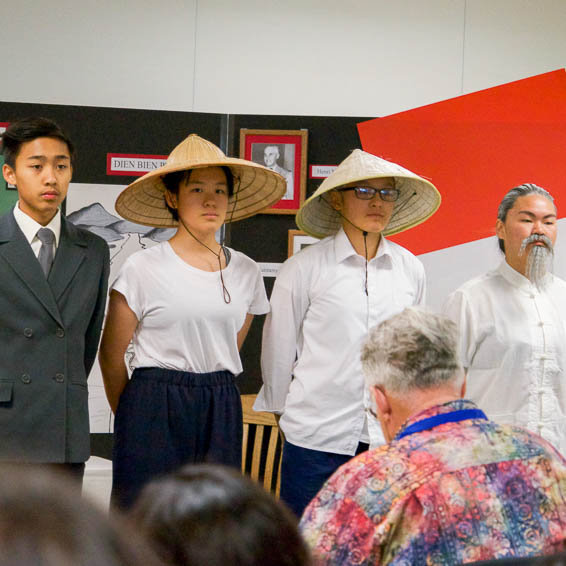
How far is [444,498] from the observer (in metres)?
1.53

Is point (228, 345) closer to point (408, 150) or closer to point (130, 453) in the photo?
point (130, 453)

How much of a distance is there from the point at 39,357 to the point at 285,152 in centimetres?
209

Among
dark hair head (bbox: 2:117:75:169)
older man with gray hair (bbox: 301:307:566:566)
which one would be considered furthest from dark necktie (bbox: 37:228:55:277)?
older man with gray hair (bbox: 301:307:566:566)

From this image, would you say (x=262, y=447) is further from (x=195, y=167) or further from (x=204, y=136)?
(x=195, y=167)

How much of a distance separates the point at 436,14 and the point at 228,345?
252cm

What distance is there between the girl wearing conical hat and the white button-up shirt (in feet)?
0.74

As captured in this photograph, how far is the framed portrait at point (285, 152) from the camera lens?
4215 millimetres

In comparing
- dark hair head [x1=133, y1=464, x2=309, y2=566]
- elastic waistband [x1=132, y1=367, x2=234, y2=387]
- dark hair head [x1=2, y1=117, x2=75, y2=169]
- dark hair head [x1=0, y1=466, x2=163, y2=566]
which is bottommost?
elastic waistband [x1=132, y1=367, x2=234, y2=387]

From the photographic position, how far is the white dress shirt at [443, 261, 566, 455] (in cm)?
319

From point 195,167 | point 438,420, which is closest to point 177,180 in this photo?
point 195,167

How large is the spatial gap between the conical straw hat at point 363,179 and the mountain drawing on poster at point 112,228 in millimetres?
1182

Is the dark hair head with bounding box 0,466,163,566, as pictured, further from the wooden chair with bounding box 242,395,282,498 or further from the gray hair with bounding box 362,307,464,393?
the wooden chair with bounding box 242,395,282,498

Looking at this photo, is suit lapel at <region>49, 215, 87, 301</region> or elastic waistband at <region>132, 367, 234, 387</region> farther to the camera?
elastic waistband at <region>132, 367, 234, 387</region>

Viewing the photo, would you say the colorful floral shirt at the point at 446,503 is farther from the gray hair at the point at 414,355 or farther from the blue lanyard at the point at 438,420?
the gray hair at the point at 414,355
